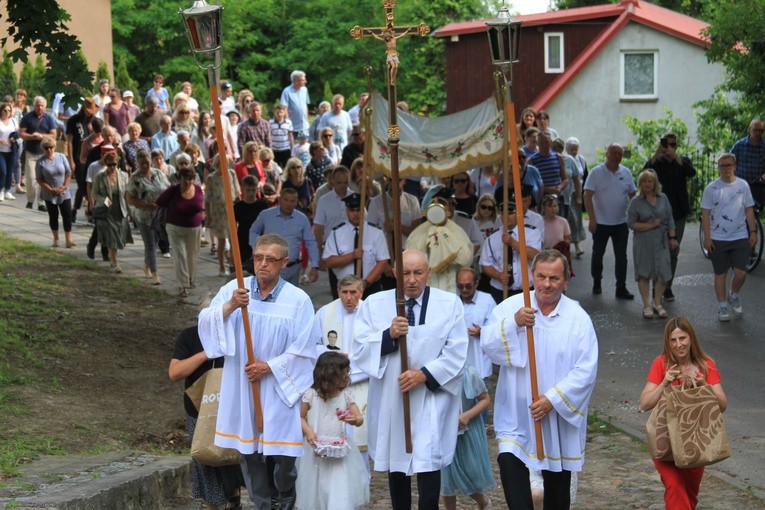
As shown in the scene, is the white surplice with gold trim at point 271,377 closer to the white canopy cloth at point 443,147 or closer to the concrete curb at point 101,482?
the concrete curb at point 101,482

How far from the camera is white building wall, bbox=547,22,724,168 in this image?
41.8 m

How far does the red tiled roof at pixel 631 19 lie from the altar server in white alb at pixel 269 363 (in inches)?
1268

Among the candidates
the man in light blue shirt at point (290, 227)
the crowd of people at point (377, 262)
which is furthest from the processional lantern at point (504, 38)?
the man in light blue shirt at point (290, 227)

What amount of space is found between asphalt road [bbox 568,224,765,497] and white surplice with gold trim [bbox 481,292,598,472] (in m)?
2.68

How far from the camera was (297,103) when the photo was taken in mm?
25453

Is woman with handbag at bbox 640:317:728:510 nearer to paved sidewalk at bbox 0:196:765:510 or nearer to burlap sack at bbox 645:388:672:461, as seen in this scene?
burlap sack at bbox 645:388:672:461

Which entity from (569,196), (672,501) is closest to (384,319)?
(672,501)

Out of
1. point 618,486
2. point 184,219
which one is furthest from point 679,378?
point 184,219

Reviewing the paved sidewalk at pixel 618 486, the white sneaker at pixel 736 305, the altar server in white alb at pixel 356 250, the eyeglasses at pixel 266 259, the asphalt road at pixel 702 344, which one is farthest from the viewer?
the white sneaker at pixel 736 305

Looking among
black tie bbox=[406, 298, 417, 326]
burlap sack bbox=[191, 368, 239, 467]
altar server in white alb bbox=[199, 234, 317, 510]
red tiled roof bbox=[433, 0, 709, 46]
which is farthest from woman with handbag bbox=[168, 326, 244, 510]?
red tiled roof bbox=[433, 0, 709, 46]

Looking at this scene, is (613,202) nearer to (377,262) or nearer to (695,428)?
(377,262)

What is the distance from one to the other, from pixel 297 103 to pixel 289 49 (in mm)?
28131

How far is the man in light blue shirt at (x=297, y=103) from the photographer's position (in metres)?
25.5

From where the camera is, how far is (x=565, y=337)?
26.2ft
